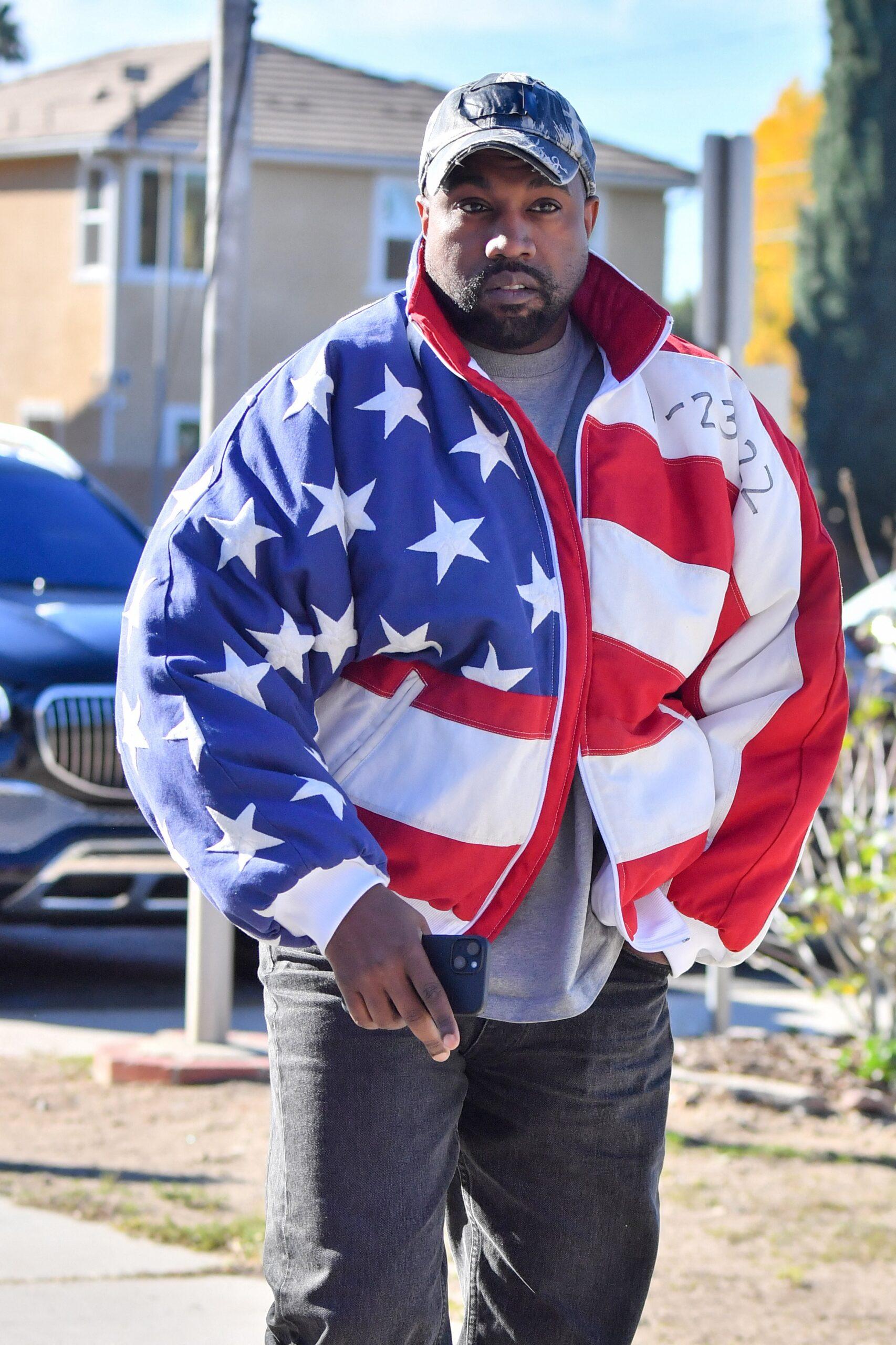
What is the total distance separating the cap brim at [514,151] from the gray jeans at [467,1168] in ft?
3.40

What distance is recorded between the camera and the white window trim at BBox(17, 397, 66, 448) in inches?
1070

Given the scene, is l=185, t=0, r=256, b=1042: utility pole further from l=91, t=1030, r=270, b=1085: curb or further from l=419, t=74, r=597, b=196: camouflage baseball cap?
l=419, t=74, r=597, b=196: camouflage baseball cap

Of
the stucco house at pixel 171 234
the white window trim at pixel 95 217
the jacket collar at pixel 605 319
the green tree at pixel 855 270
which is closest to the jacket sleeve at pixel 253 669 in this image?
the jacket collar at pixel 605 319

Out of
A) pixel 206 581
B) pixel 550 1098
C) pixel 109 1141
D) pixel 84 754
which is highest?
pixel 206 581

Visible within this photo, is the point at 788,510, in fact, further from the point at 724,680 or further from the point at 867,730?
the point at 867,730

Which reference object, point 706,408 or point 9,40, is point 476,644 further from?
point 9,40

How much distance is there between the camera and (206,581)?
6.80 ft

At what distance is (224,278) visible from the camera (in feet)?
17.5

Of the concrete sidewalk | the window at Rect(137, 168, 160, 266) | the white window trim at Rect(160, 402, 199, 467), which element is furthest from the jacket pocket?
the window at Rect(137, 168, 160, 266)

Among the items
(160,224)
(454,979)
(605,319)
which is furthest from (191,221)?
(454,979)

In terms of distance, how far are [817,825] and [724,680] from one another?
2.87 meters

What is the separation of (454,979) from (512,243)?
3.16ft

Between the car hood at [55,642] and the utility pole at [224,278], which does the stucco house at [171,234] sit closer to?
the car hood at [55,642]

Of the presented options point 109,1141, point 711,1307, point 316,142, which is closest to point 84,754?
point 109,1141
